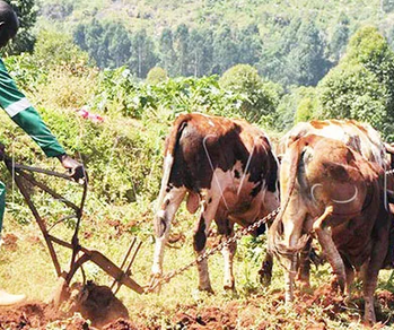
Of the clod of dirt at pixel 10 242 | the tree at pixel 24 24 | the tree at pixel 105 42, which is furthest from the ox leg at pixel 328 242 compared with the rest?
the tree at pixel 105 42

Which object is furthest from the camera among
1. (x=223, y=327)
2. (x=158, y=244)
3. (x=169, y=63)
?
(x=169, y=63)

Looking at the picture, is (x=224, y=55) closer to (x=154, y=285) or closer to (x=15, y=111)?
(x=154, y=285)

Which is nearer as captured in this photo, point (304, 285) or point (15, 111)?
point (15, 111)

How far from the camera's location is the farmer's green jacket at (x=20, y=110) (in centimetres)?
509

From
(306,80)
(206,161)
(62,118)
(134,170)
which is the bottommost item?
(306,80)

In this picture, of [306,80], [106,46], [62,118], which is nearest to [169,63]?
[106,46]

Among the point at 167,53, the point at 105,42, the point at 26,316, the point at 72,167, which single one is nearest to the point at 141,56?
the point at 167,53

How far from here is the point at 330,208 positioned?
7.25 meters

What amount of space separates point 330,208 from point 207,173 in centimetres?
144

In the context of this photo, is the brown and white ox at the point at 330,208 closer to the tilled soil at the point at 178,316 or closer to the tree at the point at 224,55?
the tilled soil at the point at 178,316

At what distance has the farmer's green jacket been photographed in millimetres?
5094

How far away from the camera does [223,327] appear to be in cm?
625

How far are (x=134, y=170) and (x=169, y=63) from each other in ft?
533

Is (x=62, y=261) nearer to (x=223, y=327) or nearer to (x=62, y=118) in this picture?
(x=223, y=327)
